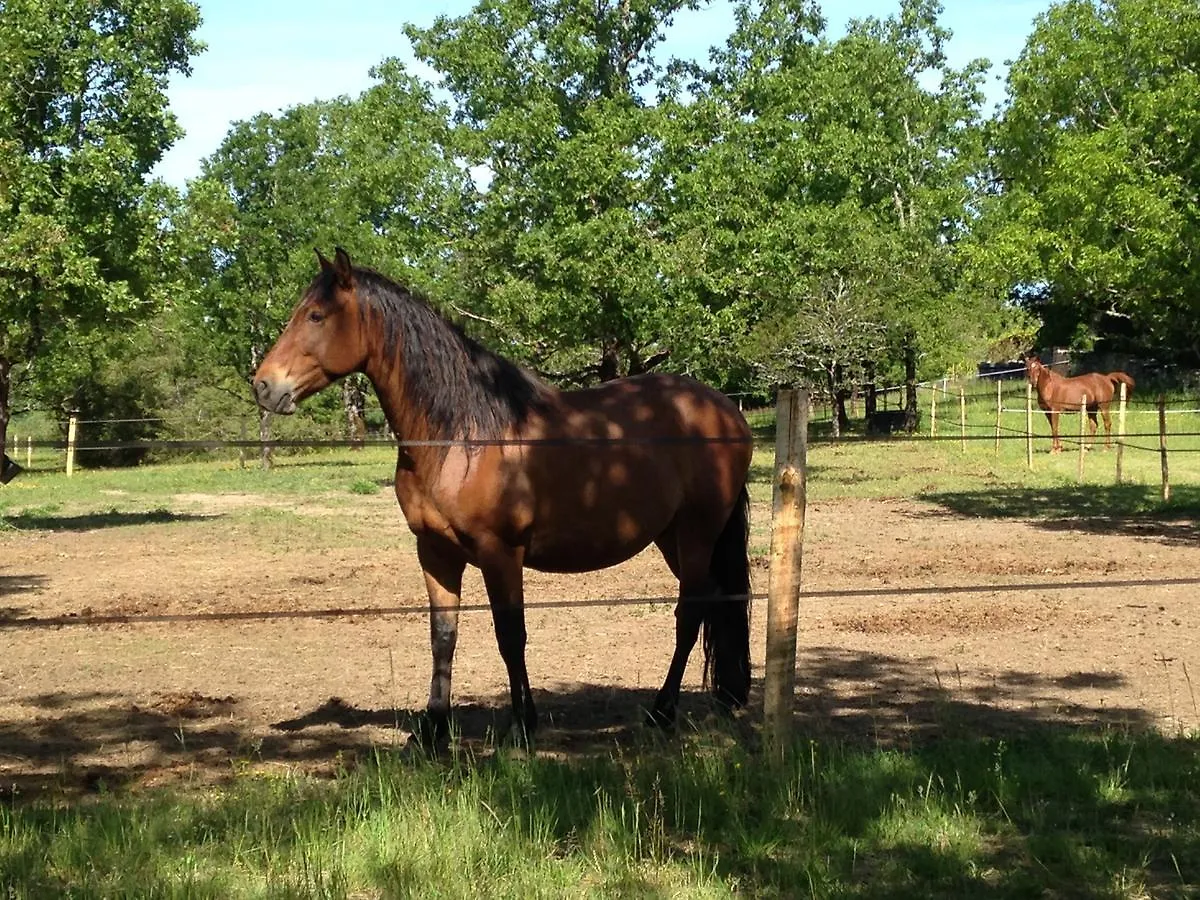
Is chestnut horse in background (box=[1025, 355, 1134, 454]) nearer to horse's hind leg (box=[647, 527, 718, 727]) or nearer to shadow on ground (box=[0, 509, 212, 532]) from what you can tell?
shadow on ground (box=[0, 509, 212, 532])

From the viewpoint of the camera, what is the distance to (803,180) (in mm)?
22906

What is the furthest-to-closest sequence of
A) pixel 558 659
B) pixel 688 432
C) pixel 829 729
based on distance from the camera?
pixel 558 659, pixel 688 432, pixel 829 729

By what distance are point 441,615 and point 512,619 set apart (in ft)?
1.11

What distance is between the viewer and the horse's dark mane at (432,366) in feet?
18.9

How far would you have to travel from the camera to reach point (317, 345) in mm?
5617

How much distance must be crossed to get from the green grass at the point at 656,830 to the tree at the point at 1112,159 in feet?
32.8

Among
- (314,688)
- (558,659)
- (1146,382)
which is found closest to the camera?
(314,688)

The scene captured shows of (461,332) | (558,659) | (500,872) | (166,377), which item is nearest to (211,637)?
(558,659)

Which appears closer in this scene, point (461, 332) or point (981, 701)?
point (461, 332)

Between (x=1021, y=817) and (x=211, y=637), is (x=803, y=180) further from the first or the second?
(x=1021, y=817)

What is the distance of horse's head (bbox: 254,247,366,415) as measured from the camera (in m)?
5.50

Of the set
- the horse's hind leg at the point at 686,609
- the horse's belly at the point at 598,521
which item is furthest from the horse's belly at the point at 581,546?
the horse's hind leg at the point at 686,609

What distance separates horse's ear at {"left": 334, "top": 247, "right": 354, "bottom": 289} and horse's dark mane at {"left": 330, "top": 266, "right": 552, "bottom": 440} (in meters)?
0.06

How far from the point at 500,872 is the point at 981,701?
3.56 metres
